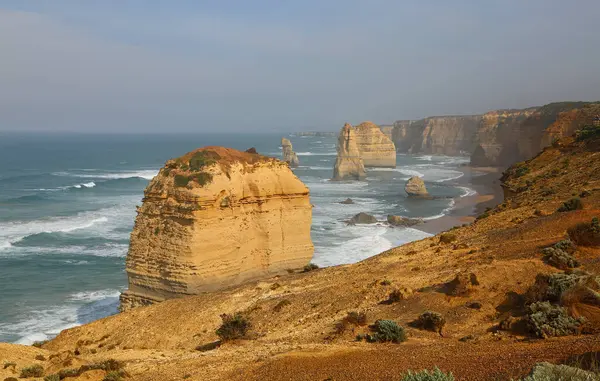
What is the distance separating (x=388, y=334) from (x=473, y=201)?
53.5 metres

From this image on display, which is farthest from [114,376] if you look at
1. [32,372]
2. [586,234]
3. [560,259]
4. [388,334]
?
[586,234]

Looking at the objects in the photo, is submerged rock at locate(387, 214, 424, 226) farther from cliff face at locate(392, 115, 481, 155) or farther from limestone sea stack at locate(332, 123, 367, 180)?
cliff face at locate(392, 115, 481, 155)

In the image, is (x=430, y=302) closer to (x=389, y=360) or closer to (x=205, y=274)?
(x=389, y=360)

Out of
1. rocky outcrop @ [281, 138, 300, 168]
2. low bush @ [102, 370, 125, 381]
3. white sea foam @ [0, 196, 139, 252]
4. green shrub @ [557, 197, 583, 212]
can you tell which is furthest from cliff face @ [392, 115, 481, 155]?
low bush @ [102, 370, 125, 381]

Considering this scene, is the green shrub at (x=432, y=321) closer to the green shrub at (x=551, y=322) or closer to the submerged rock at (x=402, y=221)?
the green shrub at (x=551, y=322)

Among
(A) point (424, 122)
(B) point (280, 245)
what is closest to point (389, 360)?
(B) point (280, 245)

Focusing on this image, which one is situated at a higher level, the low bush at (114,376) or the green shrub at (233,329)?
the low bush at (114,376)

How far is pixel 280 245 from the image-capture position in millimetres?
27297

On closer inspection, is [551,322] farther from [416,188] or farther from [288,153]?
[288,153]

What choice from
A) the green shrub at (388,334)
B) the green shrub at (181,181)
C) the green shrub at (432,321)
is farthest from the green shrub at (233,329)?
the green shrub at (181,181)

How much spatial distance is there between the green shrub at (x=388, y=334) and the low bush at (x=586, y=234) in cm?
772

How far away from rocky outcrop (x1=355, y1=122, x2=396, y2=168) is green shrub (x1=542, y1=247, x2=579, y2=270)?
313ft

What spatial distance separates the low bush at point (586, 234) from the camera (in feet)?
53.1

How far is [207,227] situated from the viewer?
2339 centimetres
